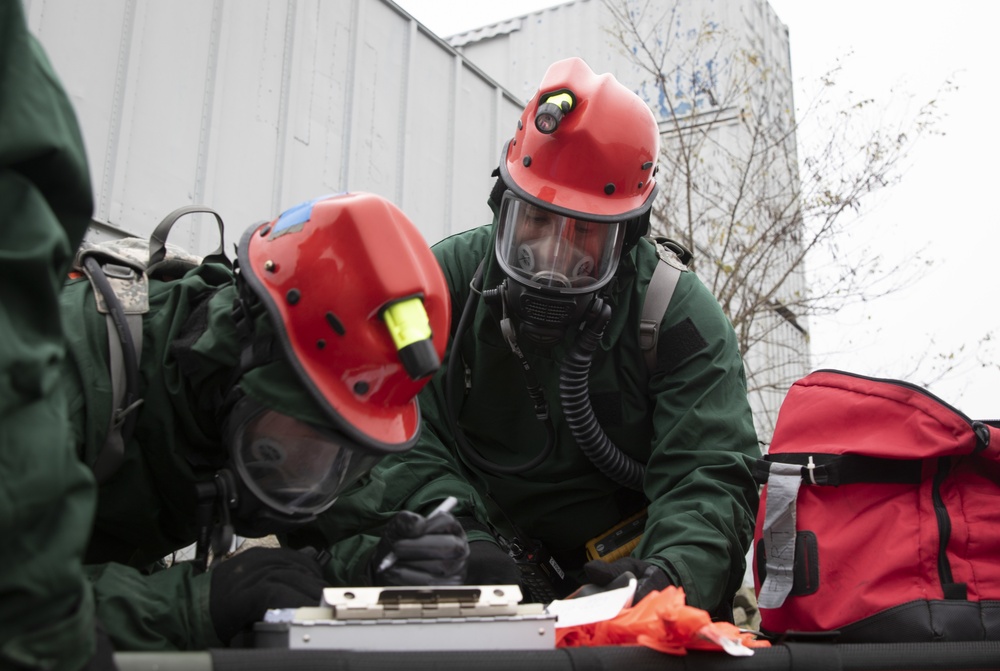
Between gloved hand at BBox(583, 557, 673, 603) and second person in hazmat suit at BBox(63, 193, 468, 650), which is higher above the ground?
second person in hazmat suit at BBox(63, 193, 468, 650)

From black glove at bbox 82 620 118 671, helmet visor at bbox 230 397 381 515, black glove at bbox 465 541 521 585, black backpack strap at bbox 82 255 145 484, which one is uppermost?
black backpack strap at bbox 82 255 145 484

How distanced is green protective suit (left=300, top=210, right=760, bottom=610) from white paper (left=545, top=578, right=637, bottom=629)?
0.47 meters

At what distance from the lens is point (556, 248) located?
2402 millimetres

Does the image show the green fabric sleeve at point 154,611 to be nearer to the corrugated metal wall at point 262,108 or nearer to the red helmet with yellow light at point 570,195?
the red helmet with yellow light at point 570,195

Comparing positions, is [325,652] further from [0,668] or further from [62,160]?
[62,160]

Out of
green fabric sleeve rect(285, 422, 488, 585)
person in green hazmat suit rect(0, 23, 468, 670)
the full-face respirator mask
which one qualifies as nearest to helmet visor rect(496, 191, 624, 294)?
the full-face respirator mask

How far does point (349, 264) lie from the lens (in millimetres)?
1674

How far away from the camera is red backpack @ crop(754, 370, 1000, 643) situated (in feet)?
5.94

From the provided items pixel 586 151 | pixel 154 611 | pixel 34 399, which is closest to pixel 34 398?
pixel 34 399

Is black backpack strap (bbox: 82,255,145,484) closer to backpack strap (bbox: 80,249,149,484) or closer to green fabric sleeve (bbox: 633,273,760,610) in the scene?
backpack strap (bbox: 80,249,149,484)

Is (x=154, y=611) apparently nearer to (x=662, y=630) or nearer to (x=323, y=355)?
(x=323, y=355)

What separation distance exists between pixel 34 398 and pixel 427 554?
2.73 ft

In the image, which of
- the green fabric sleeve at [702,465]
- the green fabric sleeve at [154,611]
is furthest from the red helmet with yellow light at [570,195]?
the green fabric sleeve at [154,611]

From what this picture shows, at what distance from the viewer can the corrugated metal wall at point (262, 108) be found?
344 centimetres
